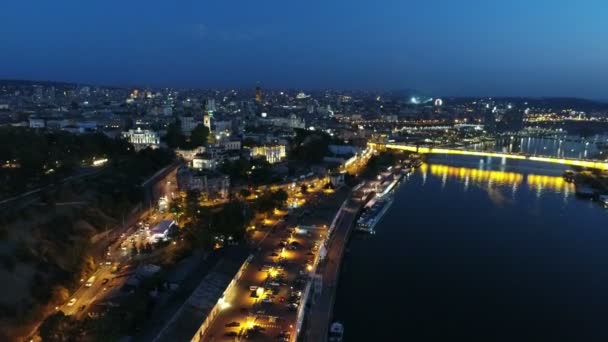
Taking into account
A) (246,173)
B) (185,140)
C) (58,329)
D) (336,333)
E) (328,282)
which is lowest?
(336,333)

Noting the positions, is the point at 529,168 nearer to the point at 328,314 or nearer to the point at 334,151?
the point at 334,151

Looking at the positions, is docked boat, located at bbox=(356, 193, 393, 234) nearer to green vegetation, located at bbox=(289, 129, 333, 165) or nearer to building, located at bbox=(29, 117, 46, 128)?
green vegetation, located at bbox=(289, 129, 333, 165)

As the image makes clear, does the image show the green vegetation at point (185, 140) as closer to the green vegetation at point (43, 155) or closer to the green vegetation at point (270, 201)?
the green vegetation at point (43, 155)

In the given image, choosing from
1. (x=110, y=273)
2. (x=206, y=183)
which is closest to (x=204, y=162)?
(x=206, y=183)

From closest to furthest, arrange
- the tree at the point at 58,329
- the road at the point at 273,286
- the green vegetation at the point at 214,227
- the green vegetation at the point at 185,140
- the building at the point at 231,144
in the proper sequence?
the tree at the point at 58,329
the road at the point at 273,286
the green vegetation at the point at 214,227
the green vegetation at the point at 185,140
the building at the point at 231,144

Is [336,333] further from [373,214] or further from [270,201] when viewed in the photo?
[373,214]

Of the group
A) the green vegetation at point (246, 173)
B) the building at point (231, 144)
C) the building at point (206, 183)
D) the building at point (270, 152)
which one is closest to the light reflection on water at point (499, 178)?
the building at point (270, 152)

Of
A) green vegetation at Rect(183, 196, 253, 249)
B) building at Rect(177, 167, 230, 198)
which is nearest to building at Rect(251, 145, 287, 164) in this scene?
building at Rect(177, 167, 230, 198)
